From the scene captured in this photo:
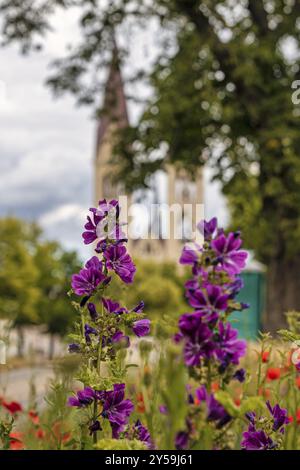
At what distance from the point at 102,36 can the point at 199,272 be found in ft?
60.9

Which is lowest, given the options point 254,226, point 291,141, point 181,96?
point 254,226

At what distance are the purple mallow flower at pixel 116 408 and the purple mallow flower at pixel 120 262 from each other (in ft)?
1.15

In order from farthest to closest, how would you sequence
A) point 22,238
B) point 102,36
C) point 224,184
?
point 22,238 < point 102,36 < point 224,184

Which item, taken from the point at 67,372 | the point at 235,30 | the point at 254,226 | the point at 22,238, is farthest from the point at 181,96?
the point at 22,238

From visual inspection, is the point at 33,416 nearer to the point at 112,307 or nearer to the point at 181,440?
the point at 112,307

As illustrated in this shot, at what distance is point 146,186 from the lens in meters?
18.2

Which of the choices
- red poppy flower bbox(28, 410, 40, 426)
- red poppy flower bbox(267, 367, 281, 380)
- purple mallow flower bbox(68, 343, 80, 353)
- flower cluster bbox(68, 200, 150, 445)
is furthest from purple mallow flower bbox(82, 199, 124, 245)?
red poppy flower bbox(28, 410, 40, 426)

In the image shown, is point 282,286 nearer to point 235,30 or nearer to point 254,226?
point 254,226

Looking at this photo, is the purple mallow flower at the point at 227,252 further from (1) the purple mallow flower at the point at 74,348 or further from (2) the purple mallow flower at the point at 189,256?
(1) the purple mallow flower at the point at 74,348

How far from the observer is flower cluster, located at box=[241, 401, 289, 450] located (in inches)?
90.5

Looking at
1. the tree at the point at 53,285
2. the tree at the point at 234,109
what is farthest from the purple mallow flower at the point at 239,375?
the tree at the point at 53,285

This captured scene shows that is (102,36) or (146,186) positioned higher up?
(102,36)

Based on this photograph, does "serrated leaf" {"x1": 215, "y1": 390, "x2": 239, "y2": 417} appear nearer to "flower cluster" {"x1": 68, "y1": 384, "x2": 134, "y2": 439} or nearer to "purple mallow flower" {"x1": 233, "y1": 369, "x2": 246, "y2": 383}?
"purple mallow flower" {"x1": 233, "y1": 369, "x2": 246, "y2": 383}

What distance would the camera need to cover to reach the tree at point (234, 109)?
52.9ft
